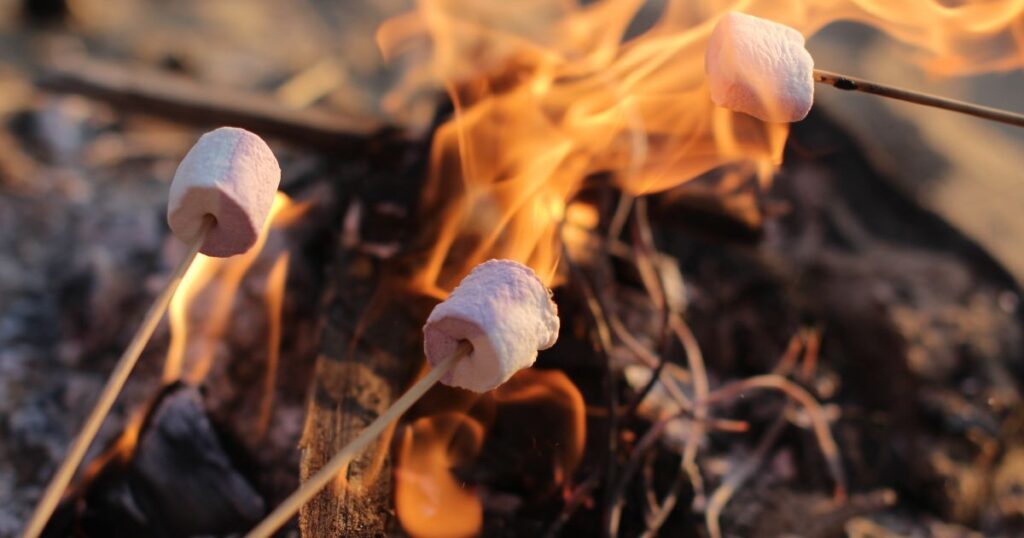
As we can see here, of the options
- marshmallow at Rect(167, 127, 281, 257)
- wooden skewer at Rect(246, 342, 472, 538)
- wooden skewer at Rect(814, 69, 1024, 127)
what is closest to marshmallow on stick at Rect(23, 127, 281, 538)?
marshmallow at Rect(167, 127, 281, 257)

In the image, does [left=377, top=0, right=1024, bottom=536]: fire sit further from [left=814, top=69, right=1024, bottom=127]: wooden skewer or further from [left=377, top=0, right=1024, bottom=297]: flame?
[left=814, top=69, right=1024, bottom=127]: wooden skewer

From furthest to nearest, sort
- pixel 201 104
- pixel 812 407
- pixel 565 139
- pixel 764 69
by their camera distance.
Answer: pixel 201 104
pixel 812 407
pixel 565 139
pixel 764 69

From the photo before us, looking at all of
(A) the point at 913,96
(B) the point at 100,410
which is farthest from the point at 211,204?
(A) the point at 913,96

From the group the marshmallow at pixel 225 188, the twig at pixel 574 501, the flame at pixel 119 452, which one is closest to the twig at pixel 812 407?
the twig at pixel 574 501

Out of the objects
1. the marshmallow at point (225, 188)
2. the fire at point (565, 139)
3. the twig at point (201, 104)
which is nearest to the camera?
the marshmallow at point (225, 188)

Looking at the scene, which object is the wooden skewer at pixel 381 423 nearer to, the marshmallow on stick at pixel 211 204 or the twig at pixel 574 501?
the marshmallow on stick at pixel 211 204

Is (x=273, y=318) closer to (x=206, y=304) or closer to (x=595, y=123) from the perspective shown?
(x=206, y=304)
